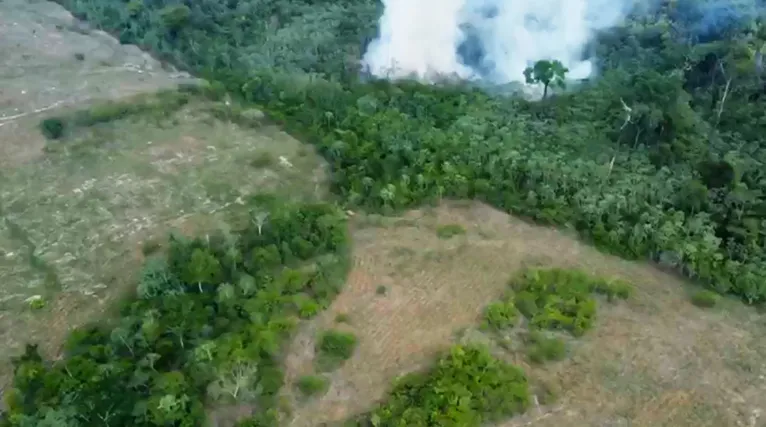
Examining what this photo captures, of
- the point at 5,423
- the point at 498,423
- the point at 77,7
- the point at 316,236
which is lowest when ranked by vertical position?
the point at 5,423

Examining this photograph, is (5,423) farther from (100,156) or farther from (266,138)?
(266,138)

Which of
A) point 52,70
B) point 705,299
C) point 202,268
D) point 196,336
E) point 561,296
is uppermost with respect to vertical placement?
point 52,70

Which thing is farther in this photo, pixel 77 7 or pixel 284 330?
pixel 77 7

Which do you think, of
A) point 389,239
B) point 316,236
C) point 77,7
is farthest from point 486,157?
point 77,7

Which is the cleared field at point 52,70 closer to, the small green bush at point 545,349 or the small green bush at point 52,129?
the small green bush at point 52,129

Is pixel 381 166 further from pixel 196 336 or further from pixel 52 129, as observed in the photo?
pixel 52 129

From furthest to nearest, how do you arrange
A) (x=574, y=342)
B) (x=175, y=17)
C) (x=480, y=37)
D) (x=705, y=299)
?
(x=175, y=17)
(x=480, y=37)
(x=705, y=299)
(x=574, y=342)

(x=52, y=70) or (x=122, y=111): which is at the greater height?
(x=52, y=70)

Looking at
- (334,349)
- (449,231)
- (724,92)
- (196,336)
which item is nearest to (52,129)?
(196,336)
